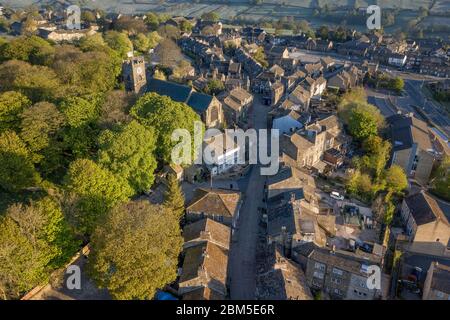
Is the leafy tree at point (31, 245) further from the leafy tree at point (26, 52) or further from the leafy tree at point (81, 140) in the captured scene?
the leafy tree at point (26, 52)

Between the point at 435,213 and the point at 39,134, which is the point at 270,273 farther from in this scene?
the point at 39,134

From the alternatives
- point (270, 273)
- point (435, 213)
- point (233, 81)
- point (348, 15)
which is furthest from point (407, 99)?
point (348, 15)

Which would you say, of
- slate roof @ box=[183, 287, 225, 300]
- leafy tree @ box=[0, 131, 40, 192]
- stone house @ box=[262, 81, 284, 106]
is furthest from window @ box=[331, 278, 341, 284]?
stone house @ box=[262, 81, 284, 106]

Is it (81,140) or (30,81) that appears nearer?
(81,140)

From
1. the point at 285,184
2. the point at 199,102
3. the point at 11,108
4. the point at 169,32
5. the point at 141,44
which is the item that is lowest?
the point at 285,184

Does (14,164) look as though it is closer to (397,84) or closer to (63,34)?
(63,34)

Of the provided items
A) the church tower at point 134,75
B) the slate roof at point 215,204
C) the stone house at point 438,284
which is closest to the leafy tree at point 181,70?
the church tower at point 134,75

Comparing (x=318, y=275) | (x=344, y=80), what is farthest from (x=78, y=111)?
(x=344, y=80)
